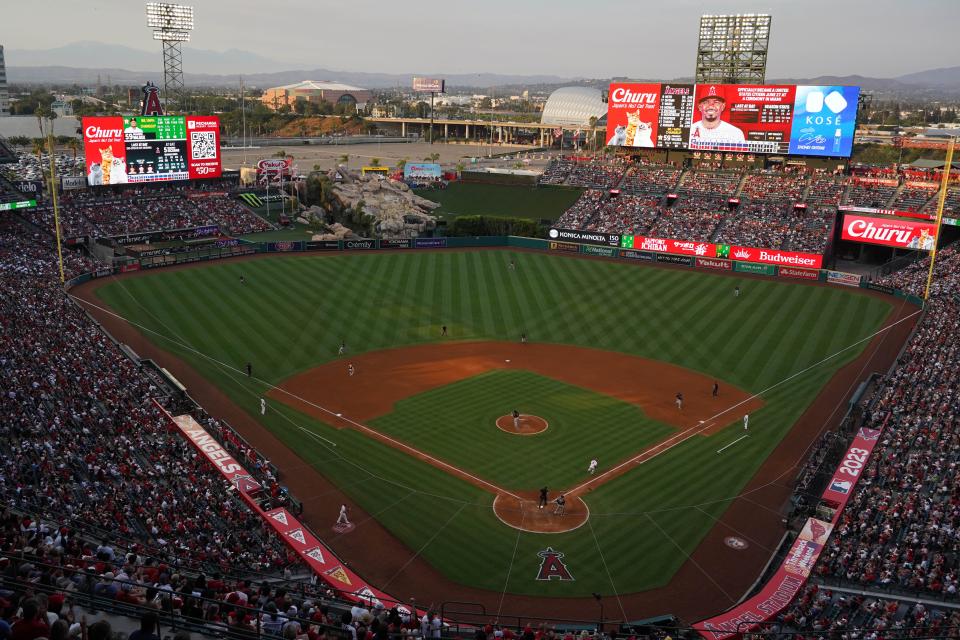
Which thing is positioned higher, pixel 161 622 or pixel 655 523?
pixel 161 622

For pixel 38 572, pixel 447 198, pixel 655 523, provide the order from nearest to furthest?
pixel 38 572 → pixel 655 523 → pixel 447 198

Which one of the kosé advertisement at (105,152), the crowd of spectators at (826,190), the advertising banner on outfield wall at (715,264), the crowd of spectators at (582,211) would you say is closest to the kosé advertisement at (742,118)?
the crowd of spectators at (826,190)

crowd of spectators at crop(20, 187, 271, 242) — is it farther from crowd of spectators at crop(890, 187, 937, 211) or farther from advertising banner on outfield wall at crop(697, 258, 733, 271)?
crowd of spectators at crop(890, 187, 937, 211)

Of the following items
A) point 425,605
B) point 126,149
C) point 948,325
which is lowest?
point 425,605

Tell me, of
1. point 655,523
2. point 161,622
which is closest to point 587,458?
point 655,523

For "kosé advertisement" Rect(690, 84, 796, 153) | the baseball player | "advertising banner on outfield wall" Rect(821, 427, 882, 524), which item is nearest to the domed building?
"kosé advertisement" Rect(690, 84, 796, 153)

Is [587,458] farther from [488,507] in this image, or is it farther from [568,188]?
[568,188]

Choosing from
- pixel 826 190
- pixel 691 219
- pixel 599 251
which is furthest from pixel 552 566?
pixel 826 190

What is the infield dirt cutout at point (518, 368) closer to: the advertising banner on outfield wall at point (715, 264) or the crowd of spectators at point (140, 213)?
the advertising banner on outfield wall at point (715, 264)
